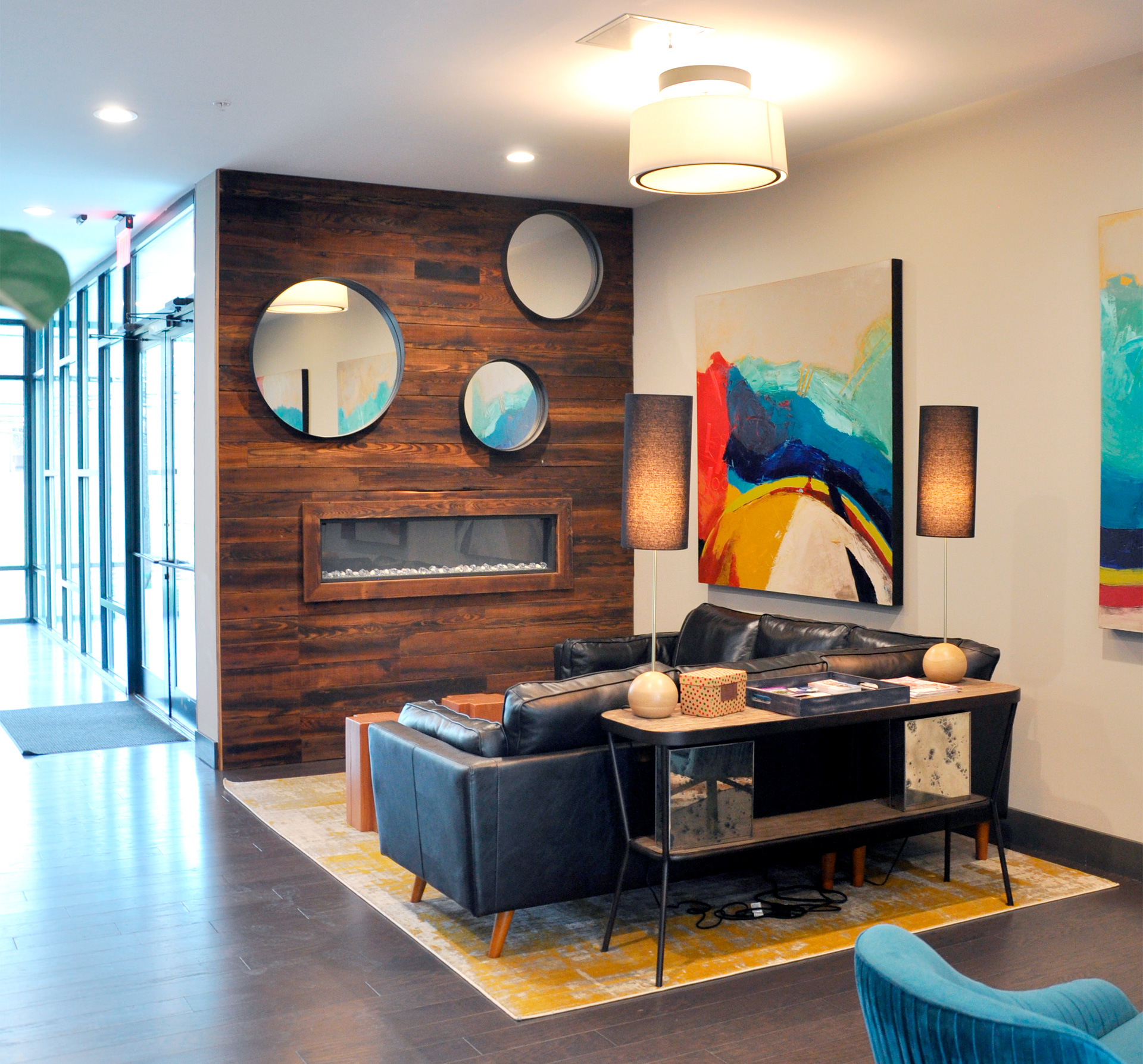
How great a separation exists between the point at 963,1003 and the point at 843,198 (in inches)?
180

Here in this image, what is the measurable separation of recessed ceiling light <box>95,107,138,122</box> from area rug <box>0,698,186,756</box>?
3.25m

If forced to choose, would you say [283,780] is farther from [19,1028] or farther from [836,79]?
[836,79]

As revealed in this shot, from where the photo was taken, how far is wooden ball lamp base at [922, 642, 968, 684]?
4230 mm

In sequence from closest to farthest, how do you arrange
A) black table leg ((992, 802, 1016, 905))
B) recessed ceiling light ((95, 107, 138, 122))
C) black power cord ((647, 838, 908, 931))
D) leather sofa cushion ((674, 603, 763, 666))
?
black power cord ((647, 838, 908, 931)) → black table leg ((992, 802, 1016, 905)) → recessed ceiling light ((95, 107, 138, 122)) → leather sofa cushion ((674, 603, 763, 666))

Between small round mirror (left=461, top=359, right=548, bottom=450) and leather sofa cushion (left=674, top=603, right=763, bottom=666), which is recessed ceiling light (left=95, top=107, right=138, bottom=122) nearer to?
small round mirror (left=461, top=359, right=548, bottom=450)

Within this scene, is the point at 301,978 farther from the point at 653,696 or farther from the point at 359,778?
the point at 359,778

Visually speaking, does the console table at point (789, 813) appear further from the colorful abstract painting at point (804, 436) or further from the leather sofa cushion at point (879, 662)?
the colorful abstract painting at point (804, 436)

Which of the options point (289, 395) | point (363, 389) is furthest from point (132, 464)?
point (363, 389)

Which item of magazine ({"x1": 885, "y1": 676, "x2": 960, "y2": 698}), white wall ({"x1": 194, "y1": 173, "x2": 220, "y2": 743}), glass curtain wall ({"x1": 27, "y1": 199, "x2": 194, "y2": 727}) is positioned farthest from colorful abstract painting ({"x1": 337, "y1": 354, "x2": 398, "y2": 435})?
magazine ({"x1": 885, "y1": 676, "x2": 960, "y2": 698})

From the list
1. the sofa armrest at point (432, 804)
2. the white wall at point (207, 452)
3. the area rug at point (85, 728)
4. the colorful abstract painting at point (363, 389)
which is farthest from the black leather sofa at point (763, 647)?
the area rug at point (85, 728)

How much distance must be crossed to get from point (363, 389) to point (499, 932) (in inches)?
139

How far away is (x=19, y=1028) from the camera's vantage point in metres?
3.14

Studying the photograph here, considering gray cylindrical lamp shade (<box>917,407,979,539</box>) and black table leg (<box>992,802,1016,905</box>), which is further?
gray cylindrical lamp shade (<box>917,407,979,539</box>)

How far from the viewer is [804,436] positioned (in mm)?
5746
